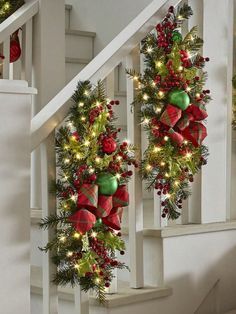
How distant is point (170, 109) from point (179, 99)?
52 millimetres

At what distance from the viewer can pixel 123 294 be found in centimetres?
260

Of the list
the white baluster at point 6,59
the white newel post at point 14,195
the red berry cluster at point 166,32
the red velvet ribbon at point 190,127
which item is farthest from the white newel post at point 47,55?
the white newel post at point 14,195

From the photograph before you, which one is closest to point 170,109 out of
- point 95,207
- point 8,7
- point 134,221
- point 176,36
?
point 176,36

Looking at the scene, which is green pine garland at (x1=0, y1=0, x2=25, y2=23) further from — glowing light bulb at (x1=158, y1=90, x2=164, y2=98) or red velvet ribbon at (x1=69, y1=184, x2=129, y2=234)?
red velvet ribbon at (x1=69, y1=184, x2=129, y2=234)

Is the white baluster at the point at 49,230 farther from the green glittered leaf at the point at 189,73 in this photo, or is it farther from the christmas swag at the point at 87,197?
the green glittered leaf at the point at 189,73

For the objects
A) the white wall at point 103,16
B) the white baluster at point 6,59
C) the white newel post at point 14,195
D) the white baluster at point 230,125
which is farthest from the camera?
the white wall at point 103,16

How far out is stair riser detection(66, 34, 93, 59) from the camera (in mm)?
3992

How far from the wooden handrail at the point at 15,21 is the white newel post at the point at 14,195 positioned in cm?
127

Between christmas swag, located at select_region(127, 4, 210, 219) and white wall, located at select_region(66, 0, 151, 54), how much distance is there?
4.91 feet

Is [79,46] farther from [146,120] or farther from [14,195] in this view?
[14,195]

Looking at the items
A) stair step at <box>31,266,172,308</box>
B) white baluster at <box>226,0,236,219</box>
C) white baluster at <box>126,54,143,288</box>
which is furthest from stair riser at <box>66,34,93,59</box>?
stair step at <box>31,266,172,308</box>

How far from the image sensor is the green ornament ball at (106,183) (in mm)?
2350

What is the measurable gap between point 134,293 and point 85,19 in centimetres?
234

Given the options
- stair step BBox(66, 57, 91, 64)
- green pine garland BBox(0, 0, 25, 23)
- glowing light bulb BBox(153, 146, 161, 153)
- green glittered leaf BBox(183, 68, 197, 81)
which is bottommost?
glowing light bulb BBox(153, 146, 161, 153)
